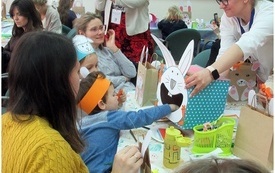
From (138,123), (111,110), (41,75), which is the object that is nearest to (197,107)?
(138,123)

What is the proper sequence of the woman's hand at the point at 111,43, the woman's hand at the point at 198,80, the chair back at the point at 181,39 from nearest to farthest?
the woman's hand at the point at 198,80 → the woman's hand at the point at 111,43 → the chair back at the point at 181,39

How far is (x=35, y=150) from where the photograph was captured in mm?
949

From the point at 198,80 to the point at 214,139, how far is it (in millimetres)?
233

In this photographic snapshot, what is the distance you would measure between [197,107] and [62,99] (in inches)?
24.6

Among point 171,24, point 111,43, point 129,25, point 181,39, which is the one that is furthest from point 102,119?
point 171,24

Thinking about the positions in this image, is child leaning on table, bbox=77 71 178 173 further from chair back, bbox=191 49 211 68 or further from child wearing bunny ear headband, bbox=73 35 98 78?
chair back, bbox=191 49 211 68

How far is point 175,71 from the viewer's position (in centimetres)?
152

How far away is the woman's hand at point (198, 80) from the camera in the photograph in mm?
1439

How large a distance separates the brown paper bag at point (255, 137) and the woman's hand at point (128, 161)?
414mm

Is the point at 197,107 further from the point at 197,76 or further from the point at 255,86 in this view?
the point at 255,86

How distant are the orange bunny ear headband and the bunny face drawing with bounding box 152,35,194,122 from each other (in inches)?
10.0

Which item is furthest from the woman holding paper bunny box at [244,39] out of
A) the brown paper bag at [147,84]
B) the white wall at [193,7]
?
the white wall at [193,7]

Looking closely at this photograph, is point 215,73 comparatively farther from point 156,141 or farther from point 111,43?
point 111,43

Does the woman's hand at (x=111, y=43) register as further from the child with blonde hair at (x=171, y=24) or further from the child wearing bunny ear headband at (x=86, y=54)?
the child with blonde hair at (x=171, y=24)
